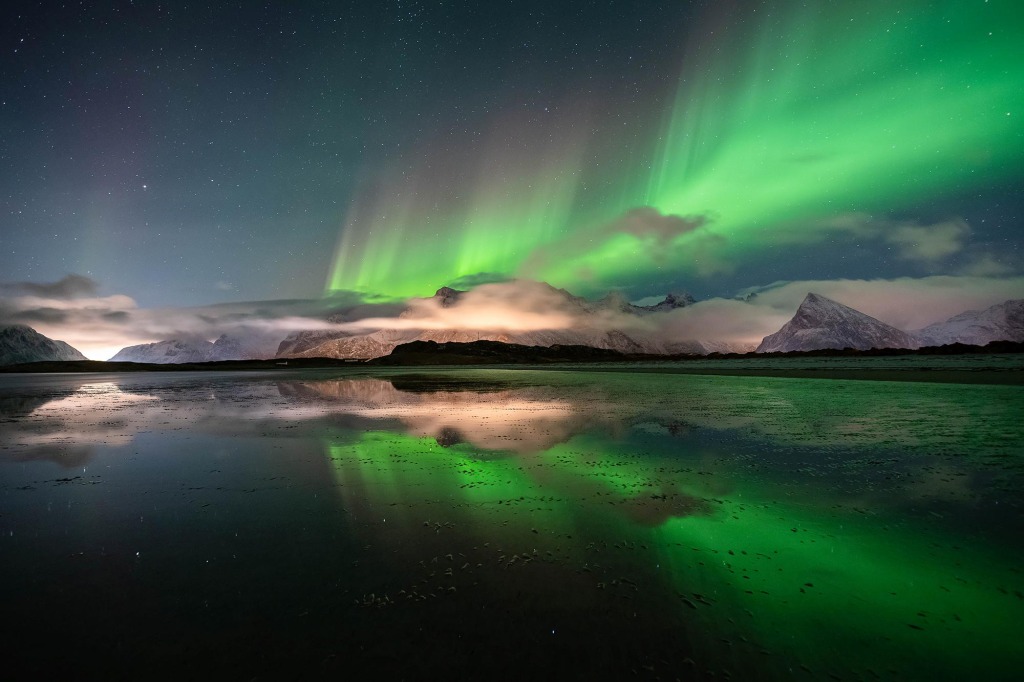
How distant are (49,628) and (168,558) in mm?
2526

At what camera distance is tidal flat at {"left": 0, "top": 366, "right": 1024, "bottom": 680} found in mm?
6395

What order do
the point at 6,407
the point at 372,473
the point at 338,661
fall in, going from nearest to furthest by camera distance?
the point at 338,661, the point at 372,473, the point at 6,407

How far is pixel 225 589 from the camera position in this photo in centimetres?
828

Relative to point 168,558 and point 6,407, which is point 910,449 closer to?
point 168,558

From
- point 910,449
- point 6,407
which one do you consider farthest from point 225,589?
point 6,407

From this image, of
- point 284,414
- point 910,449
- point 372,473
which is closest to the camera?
point 372,473

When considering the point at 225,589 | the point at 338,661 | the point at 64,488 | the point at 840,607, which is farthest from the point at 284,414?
the point at 840,607

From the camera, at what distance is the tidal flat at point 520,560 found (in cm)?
639

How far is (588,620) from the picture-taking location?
721cm

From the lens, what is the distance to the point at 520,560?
31.0 feet

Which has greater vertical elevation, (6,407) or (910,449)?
(910,449)

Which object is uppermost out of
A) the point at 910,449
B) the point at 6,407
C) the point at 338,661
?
the point at 910,449

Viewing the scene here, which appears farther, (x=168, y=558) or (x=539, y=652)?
(x=168, y=558)

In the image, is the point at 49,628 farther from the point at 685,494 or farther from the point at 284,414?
the point at 284,414
